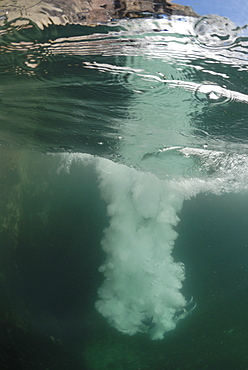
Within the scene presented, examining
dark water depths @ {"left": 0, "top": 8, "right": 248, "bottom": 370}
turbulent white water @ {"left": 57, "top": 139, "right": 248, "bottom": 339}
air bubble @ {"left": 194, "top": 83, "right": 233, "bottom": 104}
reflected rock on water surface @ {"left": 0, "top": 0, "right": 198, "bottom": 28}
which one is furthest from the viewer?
turbulent white water @ {"left": 57, "top": 139, "right": 248, "bottom": 339}

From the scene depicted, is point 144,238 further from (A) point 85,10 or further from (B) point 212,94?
(A) point 85,10

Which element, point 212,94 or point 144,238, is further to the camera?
point 144,238

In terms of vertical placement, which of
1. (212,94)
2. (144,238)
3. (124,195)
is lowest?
(212,94)

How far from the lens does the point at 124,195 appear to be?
6.47 meters

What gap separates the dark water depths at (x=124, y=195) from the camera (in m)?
2.03

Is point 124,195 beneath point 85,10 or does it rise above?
above

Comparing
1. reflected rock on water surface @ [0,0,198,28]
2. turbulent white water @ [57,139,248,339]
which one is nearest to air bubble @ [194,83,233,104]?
reflected rock on water surface @ [0,0,198,28]

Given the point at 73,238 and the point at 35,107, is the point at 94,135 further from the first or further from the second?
the point at 73,238

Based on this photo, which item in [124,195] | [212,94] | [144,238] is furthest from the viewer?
[124,195]

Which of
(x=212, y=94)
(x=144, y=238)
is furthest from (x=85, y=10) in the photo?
(x=144, y=238)

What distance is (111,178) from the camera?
659 centimetres

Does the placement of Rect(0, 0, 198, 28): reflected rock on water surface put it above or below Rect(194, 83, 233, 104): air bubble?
below

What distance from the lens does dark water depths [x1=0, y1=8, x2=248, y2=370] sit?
2.03m

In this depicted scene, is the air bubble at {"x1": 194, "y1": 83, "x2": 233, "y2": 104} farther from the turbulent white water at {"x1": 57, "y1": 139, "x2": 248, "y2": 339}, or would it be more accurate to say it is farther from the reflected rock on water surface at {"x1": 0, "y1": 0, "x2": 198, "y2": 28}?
the turbulent white water at {"x1": 57, "y1": 139, "x2": 248, "y2": 339}
